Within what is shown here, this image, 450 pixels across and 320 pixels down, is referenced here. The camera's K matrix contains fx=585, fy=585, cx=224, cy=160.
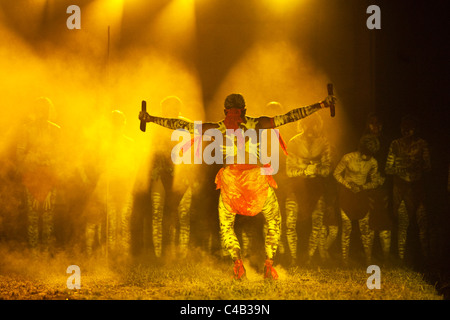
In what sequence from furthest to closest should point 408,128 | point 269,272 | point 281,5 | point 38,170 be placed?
point 281,5
point 38,170
point 408,128
point 269,272

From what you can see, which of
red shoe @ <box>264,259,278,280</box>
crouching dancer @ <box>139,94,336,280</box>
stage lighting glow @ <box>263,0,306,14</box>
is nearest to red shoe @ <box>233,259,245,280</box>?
crouching dancer @ <box>139,94,336,280</box>

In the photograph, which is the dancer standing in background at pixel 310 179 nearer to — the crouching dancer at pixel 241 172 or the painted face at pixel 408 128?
the crouching dancer at pixel 241 172

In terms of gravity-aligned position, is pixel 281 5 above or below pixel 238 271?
above

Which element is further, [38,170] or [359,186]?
[38,170]

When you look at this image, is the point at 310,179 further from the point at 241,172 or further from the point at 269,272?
the point at 269,272

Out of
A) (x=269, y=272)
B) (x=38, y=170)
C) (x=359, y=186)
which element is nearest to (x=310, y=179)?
(x=359, y=186)

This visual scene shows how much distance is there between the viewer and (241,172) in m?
8.65

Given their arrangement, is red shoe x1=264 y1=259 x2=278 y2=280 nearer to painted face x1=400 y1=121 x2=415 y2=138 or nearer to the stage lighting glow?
painted face x1=400 y1=121 x2=415 y2=138

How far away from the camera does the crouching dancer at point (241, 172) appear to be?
28.2 ft

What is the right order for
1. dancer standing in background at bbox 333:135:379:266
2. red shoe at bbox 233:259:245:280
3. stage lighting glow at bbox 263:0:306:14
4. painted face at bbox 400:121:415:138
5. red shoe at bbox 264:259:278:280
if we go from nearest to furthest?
1. red shoe at bbox 233:259:245:280
2. red shoe at bbox 264:259:278:280
3. dancer standing in background at bbox 333:135:379:266
4. painted face at bbox 400:121:415:138
5. stage lighting glow at bbox 263:0:306:14

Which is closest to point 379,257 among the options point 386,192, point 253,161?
point 386,192

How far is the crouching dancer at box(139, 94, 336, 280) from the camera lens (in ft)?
28.2

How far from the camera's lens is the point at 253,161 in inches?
344

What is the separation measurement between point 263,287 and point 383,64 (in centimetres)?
490
